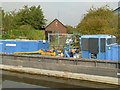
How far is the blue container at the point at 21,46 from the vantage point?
65.0 ft

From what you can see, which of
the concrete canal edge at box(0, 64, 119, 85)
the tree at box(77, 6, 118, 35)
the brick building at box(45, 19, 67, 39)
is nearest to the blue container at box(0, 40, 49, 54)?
the concrete canal edge at box(0, 64, 119, 85)

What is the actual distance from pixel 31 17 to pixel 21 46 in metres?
29.3

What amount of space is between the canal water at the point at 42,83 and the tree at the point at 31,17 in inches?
1187

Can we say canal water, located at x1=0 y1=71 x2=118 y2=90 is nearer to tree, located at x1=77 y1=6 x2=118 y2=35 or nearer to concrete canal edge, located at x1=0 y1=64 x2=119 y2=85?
concrete canal edge, located at x1=0 y1=64 x2=119 y2=85

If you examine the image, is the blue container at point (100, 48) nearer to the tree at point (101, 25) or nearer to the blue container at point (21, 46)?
the blue container at point (21, 46)

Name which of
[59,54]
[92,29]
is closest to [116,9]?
[92,29]

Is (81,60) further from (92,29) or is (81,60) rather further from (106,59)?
(92,29)

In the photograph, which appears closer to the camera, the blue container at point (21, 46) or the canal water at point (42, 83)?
the canal water at point (42, 83)

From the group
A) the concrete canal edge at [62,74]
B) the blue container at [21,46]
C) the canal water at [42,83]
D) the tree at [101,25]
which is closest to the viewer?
the concrete canal edge at [62,74]

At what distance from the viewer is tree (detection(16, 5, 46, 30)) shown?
4816cm

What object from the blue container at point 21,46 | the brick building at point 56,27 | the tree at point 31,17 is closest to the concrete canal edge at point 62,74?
the blue container at point 21,46

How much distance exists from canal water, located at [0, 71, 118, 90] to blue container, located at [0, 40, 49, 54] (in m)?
2.85

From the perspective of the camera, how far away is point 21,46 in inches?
792

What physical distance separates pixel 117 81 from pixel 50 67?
178 inches
